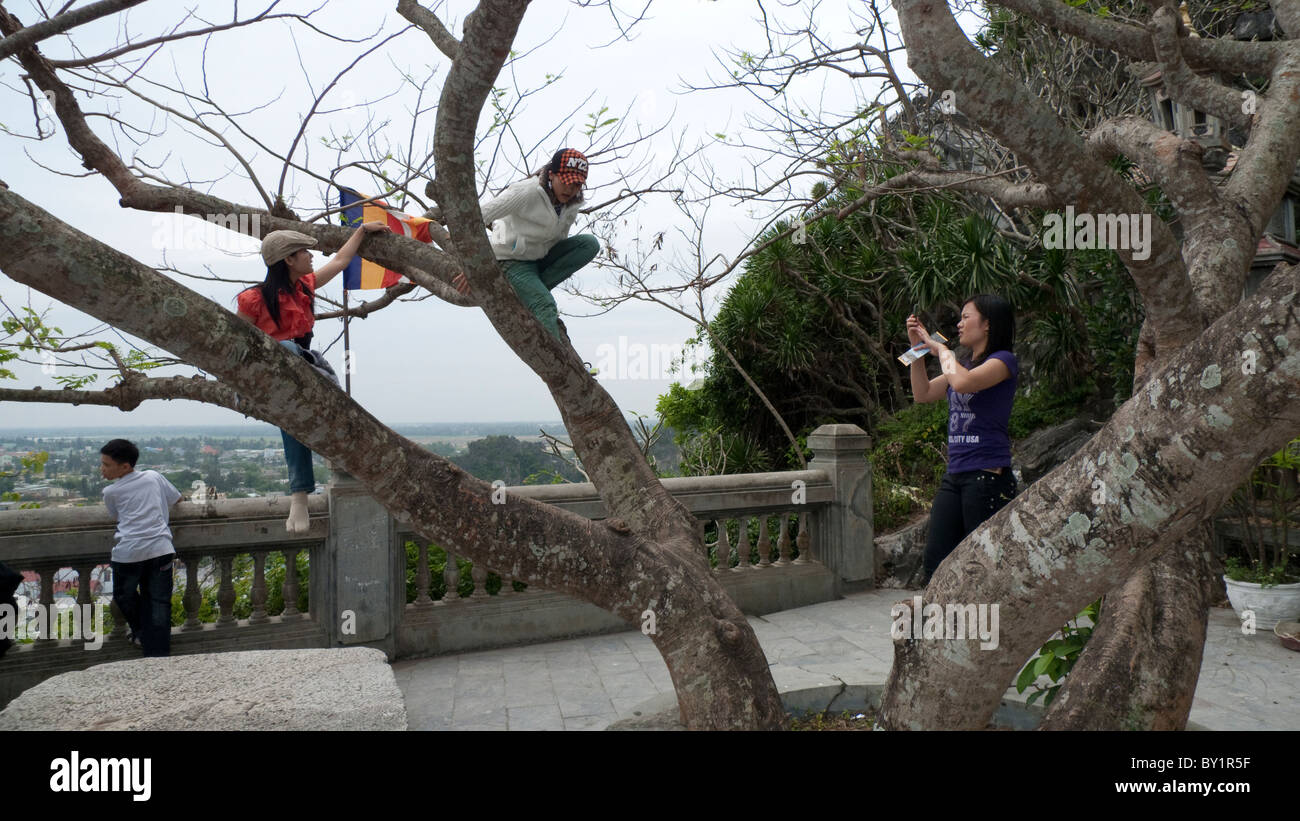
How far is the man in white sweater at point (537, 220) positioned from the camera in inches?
131

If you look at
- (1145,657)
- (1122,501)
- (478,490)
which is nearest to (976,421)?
(1145,657)

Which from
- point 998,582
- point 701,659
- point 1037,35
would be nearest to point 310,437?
point 701,659

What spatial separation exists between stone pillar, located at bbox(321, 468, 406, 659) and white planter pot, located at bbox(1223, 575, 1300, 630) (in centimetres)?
574

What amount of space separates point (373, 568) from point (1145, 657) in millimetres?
4232

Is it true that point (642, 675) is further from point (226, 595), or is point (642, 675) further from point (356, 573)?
point (226, 595)

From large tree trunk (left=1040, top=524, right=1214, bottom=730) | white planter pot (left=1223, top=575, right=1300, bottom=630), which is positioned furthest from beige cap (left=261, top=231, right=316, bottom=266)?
white planter pot (left=1223, top=575, right=1300, bottom=630)

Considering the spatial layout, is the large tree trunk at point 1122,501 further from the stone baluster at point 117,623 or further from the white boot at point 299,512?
the stone baluster at point 117,623

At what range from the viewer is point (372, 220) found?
115 inches

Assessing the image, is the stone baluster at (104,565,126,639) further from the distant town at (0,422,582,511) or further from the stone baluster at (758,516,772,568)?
the stone baluster at (758,516,772,568)

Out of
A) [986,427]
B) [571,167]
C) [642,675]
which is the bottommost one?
[642,675]

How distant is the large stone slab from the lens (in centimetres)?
280

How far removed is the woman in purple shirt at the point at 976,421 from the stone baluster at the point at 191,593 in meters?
4.17
